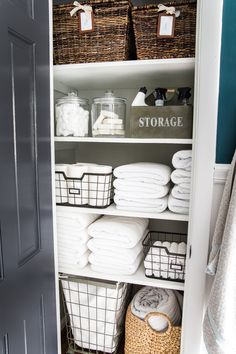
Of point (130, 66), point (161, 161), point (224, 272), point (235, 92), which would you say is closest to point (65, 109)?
point (130, 66)

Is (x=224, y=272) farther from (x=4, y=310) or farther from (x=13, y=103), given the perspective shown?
(x=13, y=103)

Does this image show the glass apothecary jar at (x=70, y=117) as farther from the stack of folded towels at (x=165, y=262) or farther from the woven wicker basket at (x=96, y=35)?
the stack of folded towels at (x=165, y=262)

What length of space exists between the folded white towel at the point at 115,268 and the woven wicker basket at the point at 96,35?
967 mm

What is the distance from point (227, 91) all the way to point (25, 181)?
2.96 feet

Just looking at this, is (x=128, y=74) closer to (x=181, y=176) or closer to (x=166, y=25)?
(x=166, y=25)

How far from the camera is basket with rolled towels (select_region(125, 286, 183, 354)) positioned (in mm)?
1229

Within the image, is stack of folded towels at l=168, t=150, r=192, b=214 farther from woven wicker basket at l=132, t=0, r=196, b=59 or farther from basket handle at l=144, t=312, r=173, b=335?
basket handle at l=144, t=312, r=173, b=335

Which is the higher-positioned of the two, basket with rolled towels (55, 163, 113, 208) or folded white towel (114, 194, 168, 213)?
basket with rolled towels (55, 163, 113, 208)

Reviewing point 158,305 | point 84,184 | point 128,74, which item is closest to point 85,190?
point 84,184

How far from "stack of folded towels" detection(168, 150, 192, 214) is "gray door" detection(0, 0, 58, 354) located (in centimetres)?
56

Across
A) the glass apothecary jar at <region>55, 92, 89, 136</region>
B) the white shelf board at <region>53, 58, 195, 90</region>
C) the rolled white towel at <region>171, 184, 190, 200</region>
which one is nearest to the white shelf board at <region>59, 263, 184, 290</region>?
the rolled white towel at <region>171, 184, 190, 200</region>

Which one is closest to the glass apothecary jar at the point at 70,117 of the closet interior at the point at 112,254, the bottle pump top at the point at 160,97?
the closet interior at the point at 112,254

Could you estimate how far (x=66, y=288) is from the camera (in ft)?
4.56

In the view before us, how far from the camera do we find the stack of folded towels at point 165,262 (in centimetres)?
118
